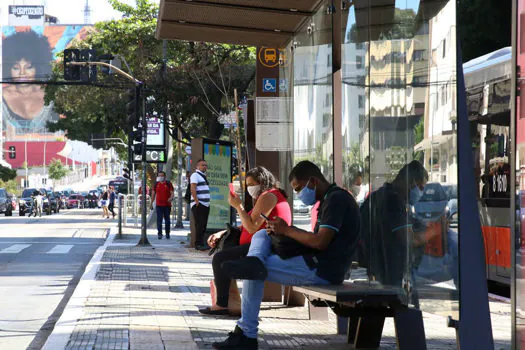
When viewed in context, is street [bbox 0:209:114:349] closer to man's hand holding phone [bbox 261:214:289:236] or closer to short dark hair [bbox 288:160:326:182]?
man's hand holding phone [bbox 261:214:289:236]

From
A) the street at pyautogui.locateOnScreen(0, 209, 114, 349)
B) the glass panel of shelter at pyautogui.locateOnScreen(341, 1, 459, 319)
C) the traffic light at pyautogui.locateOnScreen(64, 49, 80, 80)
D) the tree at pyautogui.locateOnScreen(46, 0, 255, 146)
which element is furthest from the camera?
the traffic light at pyautogui.locateOnScreen(64, 49, 80, 80)

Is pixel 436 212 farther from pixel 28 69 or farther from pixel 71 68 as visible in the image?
pixel 28 69

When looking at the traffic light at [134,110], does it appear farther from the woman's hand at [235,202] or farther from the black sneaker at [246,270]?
the black sneaker at [246,270]

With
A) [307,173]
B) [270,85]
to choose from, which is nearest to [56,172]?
[270,85]

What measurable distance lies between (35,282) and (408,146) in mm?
10394

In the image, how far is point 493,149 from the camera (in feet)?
47.9

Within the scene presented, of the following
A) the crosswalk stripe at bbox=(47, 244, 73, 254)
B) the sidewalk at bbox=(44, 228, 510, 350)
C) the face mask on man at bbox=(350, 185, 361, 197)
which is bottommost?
the crosswalk stripe at bbox=(47, 244, 73, 254)

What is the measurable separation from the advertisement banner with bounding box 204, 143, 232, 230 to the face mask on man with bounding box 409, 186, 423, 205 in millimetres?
16264

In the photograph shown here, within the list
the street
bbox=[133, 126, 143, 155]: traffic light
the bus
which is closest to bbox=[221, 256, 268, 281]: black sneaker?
the street

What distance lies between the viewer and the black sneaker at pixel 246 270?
25.9ft

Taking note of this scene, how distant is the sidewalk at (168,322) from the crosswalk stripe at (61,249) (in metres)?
7.72

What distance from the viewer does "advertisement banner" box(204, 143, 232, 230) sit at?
2261 cm

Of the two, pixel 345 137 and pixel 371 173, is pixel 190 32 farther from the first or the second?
pixel 371 173

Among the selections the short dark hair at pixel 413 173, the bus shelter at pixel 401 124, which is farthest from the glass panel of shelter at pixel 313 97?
the short dark hair at pixel 413 173
